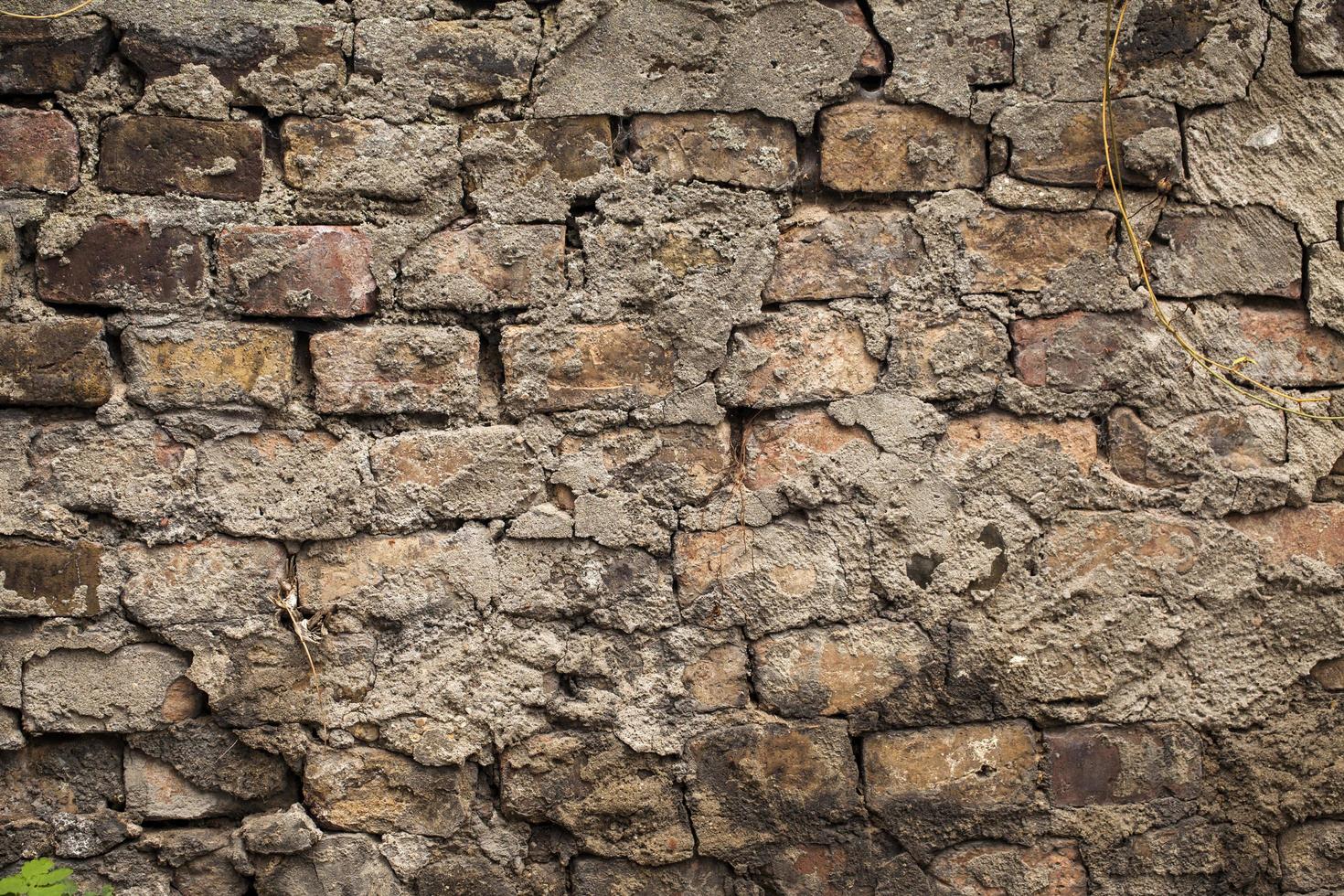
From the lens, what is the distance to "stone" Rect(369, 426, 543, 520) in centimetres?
156

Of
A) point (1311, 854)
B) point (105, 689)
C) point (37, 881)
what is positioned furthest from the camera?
point (1311, 854)

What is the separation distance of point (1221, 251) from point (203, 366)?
1.60 metres

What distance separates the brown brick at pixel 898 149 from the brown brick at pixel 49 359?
1.15 meters

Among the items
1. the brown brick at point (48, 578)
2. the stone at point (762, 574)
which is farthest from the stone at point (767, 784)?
the brown brick at point (48, 578)

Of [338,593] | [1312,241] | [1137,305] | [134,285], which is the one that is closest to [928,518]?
[1137,305]

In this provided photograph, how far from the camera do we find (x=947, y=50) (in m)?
1.59

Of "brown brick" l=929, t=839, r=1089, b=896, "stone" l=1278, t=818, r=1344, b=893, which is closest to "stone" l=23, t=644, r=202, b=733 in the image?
"brown brick" l=929, t=839, r=1089, b=896

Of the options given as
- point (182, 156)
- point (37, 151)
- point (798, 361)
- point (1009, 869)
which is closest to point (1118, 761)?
point (1009, 869)

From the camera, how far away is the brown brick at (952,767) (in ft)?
5.32

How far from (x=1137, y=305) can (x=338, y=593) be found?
1.34 metres

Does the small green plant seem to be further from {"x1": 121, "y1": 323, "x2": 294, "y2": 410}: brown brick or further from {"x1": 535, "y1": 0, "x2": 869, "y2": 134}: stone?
{"x1": 535, "y1": 0, "x2": 869, "y2": 134}: stone

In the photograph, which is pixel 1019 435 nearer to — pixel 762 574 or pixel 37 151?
pixel 762 574

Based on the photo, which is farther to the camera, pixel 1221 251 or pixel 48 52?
pixel 1221 251

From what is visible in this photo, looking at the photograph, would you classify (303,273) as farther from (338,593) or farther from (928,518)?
(928,518)
